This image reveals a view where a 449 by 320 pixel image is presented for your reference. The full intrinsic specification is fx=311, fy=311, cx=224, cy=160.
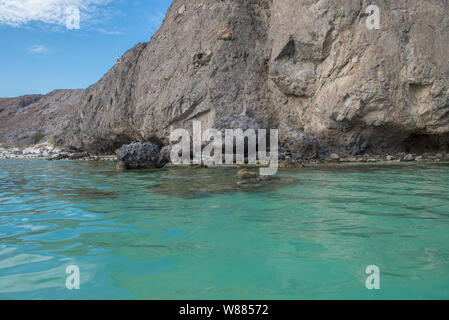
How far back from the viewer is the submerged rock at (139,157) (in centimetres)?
961

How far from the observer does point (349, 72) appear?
34.6ft

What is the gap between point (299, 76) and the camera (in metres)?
12.0

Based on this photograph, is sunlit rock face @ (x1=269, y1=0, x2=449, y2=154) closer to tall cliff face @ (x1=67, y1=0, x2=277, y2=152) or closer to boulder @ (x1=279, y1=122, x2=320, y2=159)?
boulder @ (x1=279, y1=122, x2=320, y2=159)

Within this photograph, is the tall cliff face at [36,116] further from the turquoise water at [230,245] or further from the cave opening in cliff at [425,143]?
the turquoise water at [230,245]

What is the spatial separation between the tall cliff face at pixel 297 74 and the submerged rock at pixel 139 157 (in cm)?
358

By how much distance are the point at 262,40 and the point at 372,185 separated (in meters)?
10.4

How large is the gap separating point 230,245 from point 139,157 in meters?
7.80

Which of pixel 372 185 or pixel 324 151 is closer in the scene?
pixel 372 185

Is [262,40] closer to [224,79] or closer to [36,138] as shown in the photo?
[224,79]

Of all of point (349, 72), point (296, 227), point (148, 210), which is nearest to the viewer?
point (296, 227)

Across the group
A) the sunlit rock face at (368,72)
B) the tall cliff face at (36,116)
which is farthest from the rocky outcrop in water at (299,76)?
the tall cliff face at (36,116)

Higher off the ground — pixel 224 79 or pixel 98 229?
pixel 224 79

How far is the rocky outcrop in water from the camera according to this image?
971 centimetres
